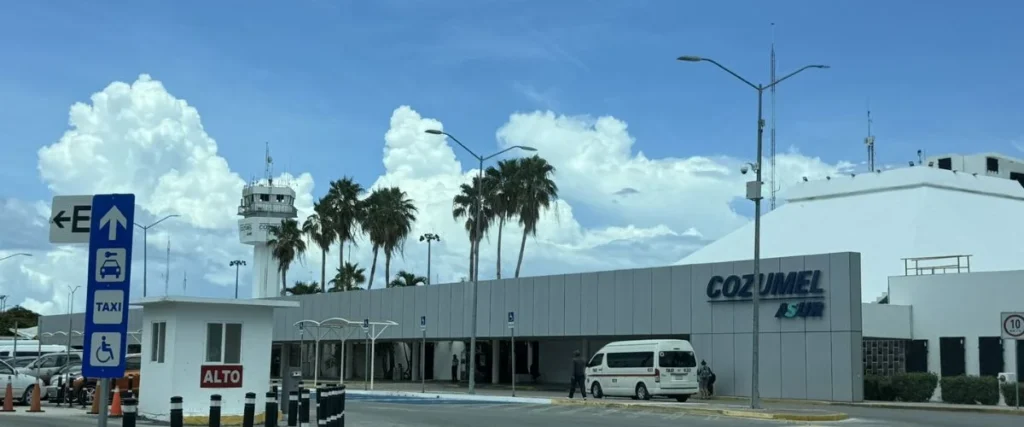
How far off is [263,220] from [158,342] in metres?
80.4

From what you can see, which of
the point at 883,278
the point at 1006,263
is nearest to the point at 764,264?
the point at 883,278

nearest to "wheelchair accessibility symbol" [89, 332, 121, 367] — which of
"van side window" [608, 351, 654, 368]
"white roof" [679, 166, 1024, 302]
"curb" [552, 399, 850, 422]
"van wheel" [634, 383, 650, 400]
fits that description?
"curb" [552, 399, 850, 422]

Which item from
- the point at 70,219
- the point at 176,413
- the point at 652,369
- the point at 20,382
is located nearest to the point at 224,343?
the point at 20,382

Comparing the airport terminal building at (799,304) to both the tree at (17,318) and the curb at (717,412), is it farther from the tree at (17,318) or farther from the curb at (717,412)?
the tree at (17,318)

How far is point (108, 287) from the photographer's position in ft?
28.7

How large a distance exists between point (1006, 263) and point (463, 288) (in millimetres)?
25291

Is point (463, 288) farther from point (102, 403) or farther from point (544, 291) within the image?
point (102, 403)

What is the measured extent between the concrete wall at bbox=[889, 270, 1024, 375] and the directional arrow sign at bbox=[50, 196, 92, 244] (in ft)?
120

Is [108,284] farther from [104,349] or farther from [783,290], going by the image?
[783,290]

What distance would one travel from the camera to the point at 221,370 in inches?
922

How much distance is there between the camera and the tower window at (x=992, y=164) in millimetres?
80750

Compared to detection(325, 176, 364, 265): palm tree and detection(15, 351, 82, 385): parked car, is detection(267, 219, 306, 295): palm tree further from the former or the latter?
detection(15, 351, 82, 385): parked car

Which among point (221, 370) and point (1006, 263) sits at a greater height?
point (1006, 263)

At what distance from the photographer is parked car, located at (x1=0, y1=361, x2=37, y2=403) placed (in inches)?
1169
